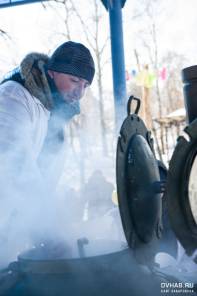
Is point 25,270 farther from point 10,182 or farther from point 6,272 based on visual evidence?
point 10,182

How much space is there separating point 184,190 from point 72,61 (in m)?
1.27

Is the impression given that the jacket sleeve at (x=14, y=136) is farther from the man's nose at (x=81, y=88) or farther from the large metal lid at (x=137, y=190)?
the large metal lid at (x=137, y=190)

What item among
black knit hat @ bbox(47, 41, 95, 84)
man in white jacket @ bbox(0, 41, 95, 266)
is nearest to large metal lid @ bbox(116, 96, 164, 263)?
man in white jacket @ bbox(0, 41, 95, 266)

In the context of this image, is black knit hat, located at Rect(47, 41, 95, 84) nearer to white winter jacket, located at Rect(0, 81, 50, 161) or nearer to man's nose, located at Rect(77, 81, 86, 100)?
man's nose, located at Rect(77, 81, 86, 100)

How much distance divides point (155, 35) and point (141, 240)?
17362 mm

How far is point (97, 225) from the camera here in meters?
2.47

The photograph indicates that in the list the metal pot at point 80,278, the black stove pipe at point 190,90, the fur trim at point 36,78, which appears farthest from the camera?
the fur trim at point 36,78

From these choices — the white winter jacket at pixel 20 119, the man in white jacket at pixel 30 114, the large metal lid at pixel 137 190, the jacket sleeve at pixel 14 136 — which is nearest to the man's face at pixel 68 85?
the man in white jacket at pixel 30 114

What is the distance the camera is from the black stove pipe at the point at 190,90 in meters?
1.82

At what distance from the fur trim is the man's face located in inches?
2.9

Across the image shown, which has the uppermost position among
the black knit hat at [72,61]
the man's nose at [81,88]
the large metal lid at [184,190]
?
the black knit hat at [72,61]

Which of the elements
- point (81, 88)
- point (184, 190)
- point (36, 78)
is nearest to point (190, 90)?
point (184, 190)

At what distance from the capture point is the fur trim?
7.91 ft

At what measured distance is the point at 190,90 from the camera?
6.08 feet
